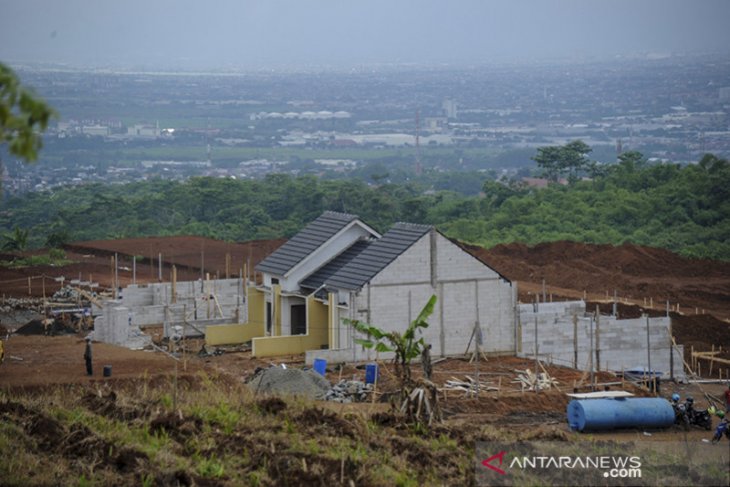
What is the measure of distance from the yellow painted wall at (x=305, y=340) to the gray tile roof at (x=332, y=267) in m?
0.70

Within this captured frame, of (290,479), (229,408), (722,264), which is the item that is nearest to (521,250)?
(722,264)

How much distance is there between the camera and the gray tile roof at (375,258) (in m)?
27.4

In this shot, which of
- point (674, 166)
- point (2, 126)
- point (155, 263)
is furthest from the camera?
point (674, 166)

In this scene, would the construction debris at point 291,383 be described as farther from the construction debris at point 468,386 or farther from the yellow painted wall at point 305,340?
the yellow painted wall at point 305,340

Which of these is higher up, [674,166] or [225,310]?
[674,166]

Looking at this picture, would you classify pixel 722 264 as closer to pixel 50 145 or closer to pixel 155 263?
pixel 155 263

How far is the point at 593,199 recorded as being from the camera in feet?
208

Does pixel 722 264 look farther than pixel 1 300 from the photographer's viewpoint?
Yes

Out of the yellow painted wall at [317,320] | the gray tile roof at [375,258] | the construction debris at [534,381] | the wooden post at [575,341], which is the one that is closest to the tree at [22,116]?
the construction debris at [534,381]

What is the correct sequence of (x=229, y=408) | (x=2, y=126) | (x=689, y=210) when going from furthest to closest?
(x=689, y=210) < (x=229, y=408) < (x=2, y=126)

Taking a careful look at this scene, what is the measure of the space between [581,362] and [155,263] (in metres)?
22.9

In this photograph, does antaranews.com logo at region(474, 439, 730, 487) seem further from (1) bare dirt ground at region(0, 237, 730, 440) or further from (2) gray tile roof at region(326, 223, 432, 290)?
(2) gray tile roof at region(326, 223, 432, 290)

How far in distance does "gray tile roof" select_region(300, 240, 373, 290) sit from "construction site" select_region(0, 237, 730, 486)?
43.4 inches

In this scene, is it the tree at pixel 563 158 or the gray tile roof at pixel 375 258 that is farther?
the tree at pixel 563 158
